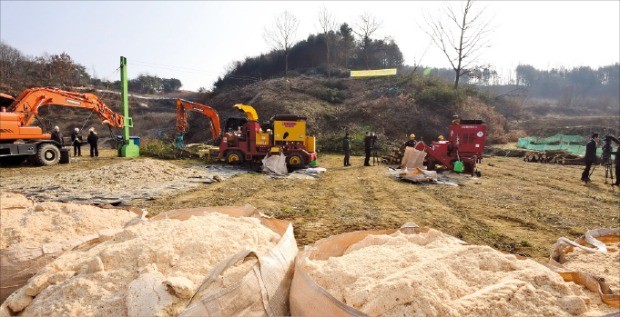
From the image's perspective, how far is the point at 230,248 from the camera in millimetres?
2164

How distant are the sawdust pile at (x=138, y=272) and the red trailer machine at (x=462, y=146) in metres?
10.6

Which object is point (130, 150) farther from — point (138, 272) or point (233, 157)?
point (138, 272)

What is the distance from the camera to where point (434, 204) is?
7.37 metres

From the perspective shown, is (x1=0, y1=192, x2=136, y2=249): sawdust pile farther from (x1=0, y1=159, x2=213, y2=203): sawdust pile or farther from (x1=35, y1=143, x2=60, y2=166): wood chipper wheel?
(x1=35, y1=143, x2=60, y2=166): wood chipper wheel

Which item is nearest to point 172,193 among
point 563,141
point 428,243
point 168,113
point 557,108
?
point 428,243

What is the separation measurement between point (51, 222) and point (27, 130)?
40.2ft

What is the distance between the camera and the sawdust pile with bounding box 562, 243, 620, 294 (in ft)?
6.95

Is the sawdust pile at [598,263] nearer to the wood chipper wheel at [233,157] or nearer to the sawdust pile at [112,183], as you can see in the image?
the sawdust pile at [112,183]

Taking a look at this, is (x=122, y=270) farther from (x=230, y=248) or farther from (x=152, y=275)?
(x=230, y=248)

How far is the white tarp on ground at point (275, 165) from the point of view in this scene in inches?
457

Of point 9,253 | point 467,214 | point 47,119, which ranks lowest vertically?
point 467,214

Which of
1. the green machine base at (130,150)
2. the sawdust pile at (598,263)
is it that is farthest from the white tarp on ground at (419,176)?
the green machine base at (130,150)

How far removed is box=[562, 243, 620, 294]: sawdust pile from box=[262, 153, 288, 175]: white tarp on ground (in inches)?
373

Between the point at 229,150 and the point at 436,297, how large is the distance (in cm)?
1186
